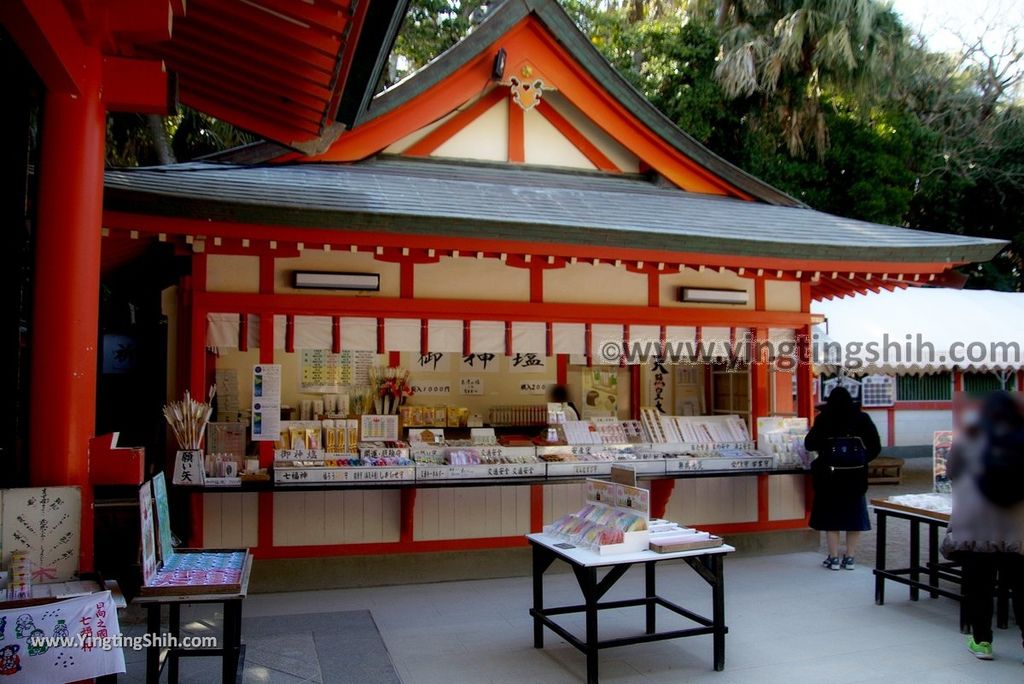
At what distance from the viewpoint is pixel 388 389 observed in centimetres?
1048

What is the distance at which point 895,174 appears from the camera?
17844mm

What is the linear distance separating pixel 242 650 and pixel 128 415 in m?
3.19

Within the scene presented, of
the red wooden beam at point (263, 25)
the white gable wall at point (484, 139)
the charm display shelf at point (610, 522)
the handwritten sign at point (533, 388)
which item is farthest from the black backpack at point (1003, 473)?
the handwritten sign at point (533, 388)

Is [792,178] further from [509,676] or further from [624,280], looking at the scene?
[509,676]

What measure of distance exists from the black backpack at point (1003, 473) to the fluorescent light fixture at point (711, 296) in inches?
150

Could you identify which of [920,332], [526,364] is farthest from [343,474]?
[920,332]

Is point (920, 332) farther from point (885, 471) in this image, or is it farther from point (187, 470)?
point (187, 470)

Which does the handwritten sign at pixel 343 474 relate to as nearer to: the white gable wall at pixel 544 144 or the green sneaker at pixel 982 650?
the white gable wall at pixel 544 144

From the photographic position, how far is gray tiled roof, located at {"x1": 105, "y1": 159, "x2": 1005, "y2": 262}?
21.0 feet

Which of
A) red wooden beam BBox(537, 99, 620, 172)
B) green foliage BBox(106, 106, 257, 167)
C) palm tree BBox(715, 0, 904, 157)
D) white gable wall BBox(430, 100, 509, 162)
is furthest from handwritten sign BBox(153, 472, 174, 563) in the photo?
palm tree BBox(715, 0, 904, 157)

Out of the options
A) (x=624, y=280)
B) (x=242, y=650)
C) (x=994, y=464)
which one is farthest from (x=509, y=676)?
(x=624, y=280)

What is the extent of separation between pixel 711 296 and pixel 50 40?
658 cm

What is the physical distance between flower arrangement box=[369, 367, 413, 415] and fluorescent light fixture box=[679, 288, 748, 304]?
397 centimetres

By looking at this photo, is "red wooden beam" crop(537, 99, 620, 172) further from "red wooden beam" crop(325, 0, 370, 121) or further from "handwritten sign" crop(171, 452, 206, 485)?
"handwritten sign" crop(171, 452, 206, 485)
